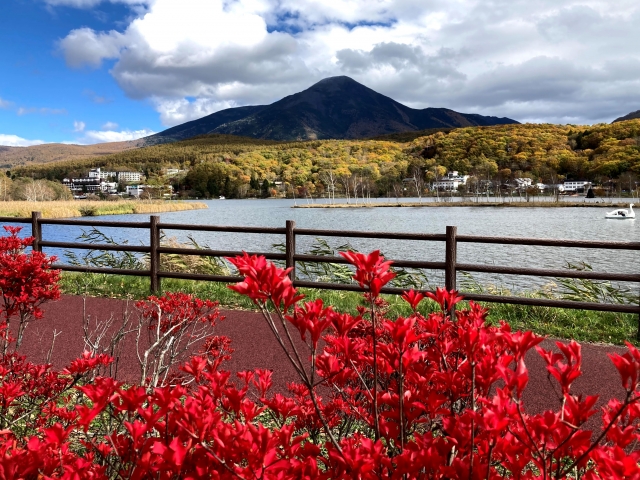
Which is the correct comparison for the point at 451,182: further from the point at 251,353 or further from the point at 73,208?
the point at 251,353

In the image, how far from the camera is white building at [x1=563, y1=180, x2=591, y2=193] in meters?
77.1

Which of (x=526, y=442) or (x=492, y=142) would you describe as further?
(x=492, y=142)

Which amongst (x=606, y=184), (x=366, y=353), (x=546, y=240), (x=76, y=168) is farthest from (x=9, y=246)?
(x=76, y=168)

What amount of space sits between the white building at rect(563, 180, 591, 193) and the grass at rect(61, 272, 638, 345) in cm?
7866

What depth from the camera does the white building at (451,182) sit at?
3290 inches

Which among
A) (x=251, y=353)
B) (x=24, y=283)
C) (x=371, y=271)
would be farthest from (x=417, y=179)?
(x=371, y=271)

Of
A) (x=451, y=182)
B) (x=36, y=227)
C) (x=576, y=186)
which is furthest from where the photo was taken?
(x=451, y=182)

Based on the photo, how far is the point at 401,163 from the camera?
90.4m

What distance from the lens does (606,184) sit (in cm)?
7344

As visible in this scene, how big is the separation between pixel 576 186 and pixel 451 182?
19450 mm

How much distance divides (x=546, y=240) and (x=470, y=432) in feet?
15.3

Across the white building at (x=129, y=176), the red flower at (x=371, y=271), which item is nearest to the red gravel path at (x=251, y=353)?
the red flower at (x=371, y=271)

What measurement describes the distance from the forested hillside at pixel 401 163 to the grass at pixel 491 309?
2906 inches

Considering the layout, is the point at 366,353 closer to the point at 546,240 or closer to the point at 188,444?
the point at 188,444
